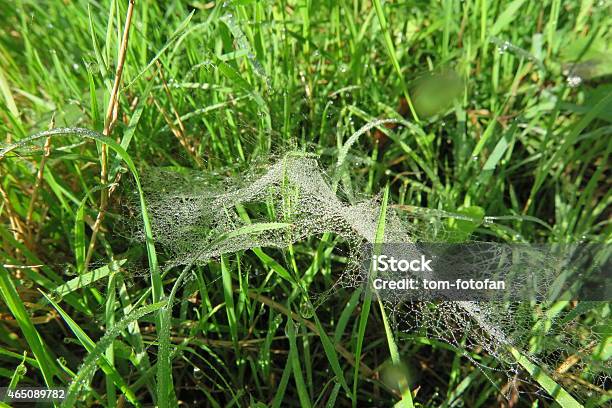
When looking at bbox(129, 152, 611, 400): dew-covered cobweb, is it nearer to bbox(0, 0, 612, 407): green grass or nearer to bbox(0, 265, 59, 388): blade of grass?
bbox(0, 0, 612, 407): green grass

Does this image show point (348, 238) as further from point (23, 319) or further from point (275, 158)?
point (23, 319)

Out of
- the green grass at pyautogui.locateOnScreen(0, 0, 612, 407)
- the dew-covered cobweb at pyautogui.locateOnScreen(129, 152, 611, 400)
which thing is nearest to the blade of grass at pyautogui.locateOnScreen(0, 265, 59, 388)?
the green grass at pyautogui.locateOnScreen(0, 0, 612, 407)

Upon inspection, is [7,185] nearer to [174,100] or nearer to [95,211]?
[95,211]

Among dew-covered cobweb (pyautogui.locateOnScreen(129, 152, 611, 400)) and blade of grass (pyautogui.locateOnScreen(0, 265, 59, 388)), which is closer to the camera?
blade of grass (pyautogui.locateOnScreen(0, 265, 59, 388))

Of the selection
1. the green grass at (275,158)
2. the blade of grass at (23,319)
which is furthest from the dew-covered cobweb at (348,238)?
the blade of grass at (23,319)

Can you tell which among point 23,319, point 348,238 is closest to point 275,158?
point 348,238

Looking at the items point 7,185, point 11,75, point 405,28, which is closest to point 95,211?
point 7,185

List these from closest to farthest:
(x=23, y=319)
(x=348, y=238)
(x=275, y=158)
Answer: (x=23, y=319)
(x=348, y=238)
(x=275, y=158)

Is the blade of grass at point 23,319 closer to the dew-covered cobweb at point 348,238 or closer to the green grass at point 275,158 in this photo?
the green grass at point 275,158
